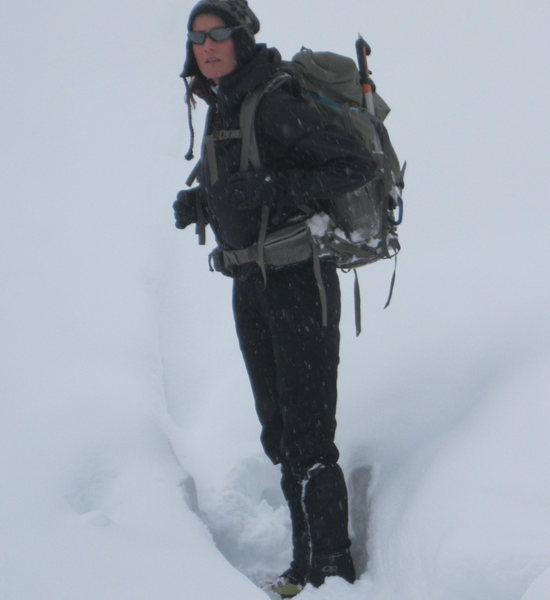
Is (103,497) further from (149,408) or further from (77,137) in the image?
(77,137)

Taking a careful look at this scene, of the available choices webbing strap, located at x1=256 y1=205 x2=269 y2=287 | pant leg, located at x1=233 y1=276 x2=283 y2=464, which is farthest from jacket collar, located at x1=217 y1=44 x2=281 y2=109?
pant leg, located at x1=233 y1=276 x2=283 y2=464

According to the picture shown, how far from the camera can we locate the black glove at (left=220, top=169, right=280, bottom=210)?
75.5 inches

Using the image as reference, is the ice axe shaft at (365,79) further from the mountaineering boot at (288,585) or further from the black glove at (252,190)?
the mountaineering boot at (288,585)

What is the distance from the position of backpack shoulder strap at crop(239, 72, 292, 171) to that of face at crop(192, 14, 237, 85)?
0.14 metres

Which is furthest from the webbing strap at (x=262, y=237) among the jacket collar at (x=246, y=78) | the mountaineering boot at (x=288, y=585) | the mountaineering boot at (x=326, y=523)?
the mountaineering boot at (x=288, y=585)

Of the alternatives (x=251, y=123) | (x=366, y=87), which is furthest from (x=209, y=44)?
(x=366, y=87)

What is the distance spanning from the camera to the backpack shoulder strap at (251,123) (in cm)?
196

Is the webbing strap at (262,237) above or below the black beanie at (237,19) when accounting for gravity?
below

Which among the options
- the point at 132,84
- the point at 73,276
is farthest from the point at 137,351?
the point at 132,84

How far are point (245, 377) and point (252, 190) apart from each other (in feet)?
6.73

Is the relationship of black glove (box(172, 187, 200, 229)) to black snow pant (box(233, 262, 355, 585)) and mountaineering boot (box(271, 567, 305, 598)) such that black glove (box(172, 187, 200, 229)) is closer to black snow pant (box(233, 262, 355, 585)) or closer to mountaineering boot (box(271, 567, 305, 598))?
black snow pant (box(233, 262, 355, 585))

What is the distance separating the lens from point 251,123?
1.96 meters

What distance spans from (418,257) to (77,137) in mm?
5579

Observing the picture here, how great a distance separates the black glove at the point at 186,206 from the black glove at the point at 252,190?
39 centimetres
